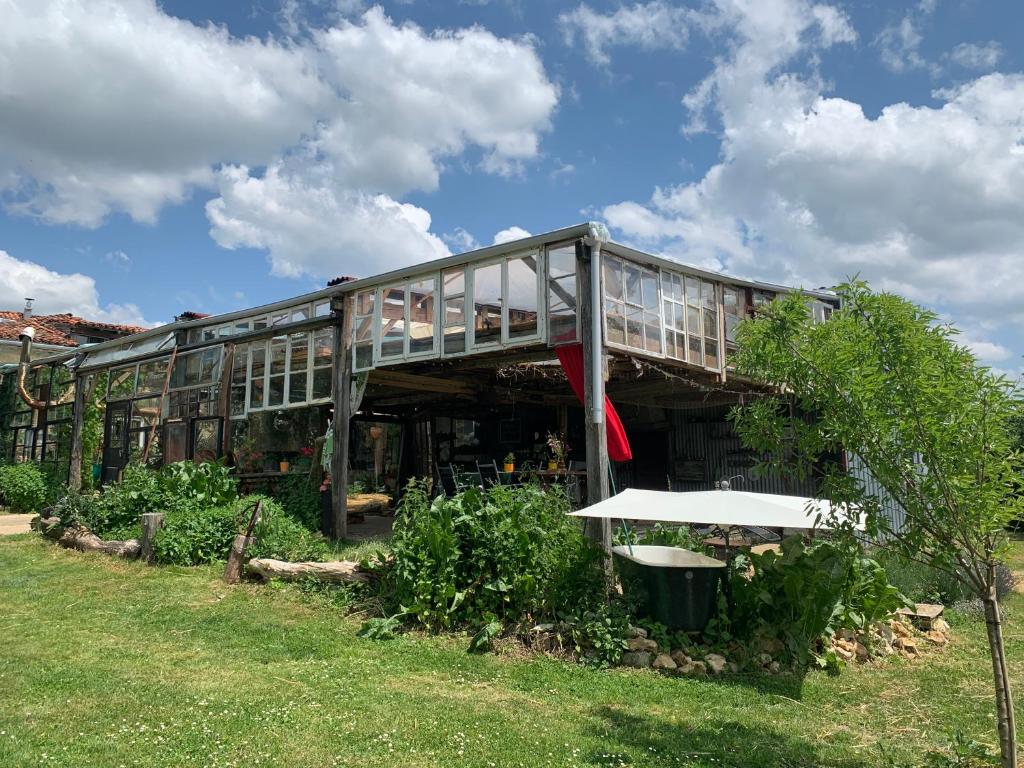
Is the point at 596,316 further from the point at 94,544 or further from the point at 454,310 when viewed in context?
the point at 94,544

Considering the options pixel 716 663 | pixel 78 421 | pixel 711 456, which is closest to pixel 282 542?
pixel 716 663

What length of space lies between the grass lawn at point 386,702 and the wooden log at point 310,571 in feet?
1.85

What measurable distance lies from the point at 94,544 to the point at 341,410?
369 centimetres

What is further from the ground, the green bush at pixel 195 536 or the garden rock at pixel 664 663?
the green bush at pixel 195 536

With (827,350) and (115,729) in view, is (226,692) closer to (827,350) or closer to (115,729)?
(115,729)

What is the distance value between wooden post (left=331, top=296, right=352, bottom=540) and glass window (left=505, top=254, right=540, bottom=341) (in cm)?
301

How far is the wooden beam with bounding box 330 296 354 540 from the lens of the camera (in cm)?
1070

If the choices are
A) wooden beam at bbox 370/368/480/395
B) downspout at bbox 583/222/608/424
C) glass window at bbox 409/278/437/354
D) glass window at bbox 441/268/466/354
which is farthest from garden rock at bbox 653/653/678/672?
wooden beam at bbox 370/368/480/395

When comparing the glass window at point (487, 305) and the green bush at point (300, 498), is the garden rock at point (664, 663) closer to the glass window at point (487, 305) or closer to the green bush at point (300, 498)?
the glass window at point (487, 305)

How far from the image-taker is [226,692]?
187 inches

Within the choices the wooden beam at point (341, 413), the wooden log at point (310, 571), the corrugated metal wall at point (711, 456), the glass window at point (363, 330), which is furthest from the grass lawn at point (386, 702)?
the corrugated metal wall at point (711, 456)

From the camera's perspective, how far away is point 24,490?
16203 millimetres

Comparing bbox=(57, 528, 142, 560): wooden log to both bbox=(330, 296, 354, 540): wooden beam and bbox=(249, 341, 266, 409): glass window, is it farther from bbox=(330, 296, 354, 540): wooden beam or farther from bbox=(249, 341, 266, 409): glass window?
bbox=(249, 341, 266, 409): glass window

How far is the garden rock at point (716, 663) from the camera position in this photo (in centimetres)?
567
